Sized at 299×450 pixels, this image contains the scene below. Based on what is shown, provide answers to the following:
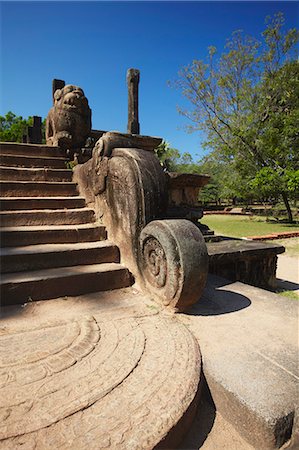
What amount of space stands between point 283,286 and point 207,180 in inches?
76.0

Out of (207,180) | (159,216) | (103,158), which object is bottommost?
(159,216)

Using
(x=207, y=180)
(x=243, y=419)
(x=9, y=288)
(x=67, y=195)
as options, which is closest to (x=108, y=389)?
(x=243, y=419)

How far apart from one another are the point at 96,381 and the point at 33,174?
12.0ft

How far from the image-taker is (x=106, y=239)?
338 cm

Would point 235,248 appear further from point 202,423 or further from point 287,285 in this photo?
point 202,423

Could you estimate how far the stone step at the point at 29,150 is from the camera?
15.9ft

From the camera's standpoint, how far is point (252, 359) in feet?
5.21

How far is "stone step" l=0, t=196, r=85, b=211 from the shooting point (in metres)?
3.57

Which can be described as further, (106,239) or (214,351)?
(106,239)

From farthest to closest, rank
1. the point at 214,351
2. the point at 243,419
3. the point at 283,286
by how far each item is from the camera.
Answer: the point at 283,286, the point at 214,351, the point at 243,419

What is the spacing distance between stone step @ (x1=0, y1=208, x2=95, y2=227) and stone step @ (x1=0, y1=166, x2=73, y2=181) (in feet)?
3.14

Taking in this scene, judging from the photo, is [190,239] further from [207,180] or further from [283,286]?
[283,286]

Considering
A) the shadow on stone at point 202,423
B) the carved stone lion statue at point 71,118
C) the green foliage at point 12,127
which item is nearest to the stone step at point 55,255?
the shadow on stone at point 202,423

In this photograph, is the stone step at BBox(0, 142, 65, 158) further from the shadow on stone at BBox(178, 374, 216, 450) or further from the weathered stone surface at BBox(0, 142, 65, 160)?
the shadow on stone at BBox(178, 374, 216, 450)
